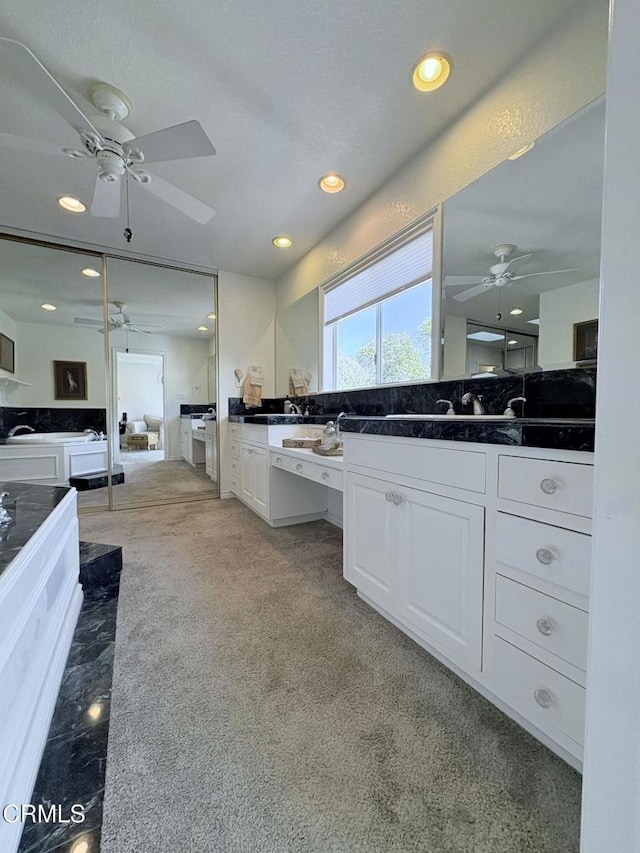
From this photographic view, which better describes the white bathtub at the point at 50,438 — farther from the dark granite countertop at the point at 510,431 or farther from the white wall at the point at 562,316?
the white wall at the point at 562,316

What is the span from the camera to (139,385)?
3.66 metres

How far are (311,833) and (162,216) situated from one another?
3464 mm

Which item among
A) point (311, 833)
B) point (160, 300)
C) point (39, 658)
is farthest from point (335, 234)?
point (311, 833)

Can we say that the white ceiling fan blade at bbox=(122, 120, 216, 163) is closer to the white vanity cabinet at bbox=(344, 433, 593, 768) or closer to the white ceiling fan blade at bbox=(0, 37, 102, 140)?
the white ceiling fan blade at bbox=(0, 37, 102, 140)

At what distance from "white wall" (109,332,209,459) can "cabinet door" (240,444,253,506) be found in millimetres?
1005

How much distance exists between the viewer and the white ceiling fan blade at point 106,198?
6.49 ft

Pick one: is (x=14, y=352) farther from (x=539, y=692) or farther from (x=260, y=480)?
(x=539, y=692)

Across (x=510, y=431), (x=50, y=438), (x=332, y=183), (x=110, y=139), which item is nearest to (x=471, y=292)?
(x=510, y=431)

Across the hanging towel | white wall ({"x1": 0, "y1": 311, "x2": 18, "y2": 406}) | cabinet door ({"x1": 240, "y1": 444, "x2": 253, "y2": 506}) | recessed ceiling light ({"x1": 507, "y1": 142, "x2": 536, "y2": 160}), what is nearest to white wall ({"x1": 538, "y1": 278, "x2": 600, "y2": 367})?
recessed ceiling light ({"x1": 507, "y1": 142, "x2": 536, "y2": 160})

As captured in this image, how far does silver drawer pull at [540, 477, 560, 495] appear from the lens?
89 centimetres

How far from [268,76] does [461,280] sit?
52.4 inches

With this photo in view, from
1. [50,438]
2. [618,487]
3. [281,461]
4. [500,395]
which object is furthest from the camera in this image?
[50,438]

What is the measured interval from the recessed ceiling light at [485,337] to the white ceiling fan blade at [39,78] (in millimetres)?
2104

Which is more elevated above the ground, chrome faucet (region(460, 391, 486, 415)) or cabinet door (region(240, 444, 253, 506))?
chrome faucet (region(460, 391, 486, 415))
